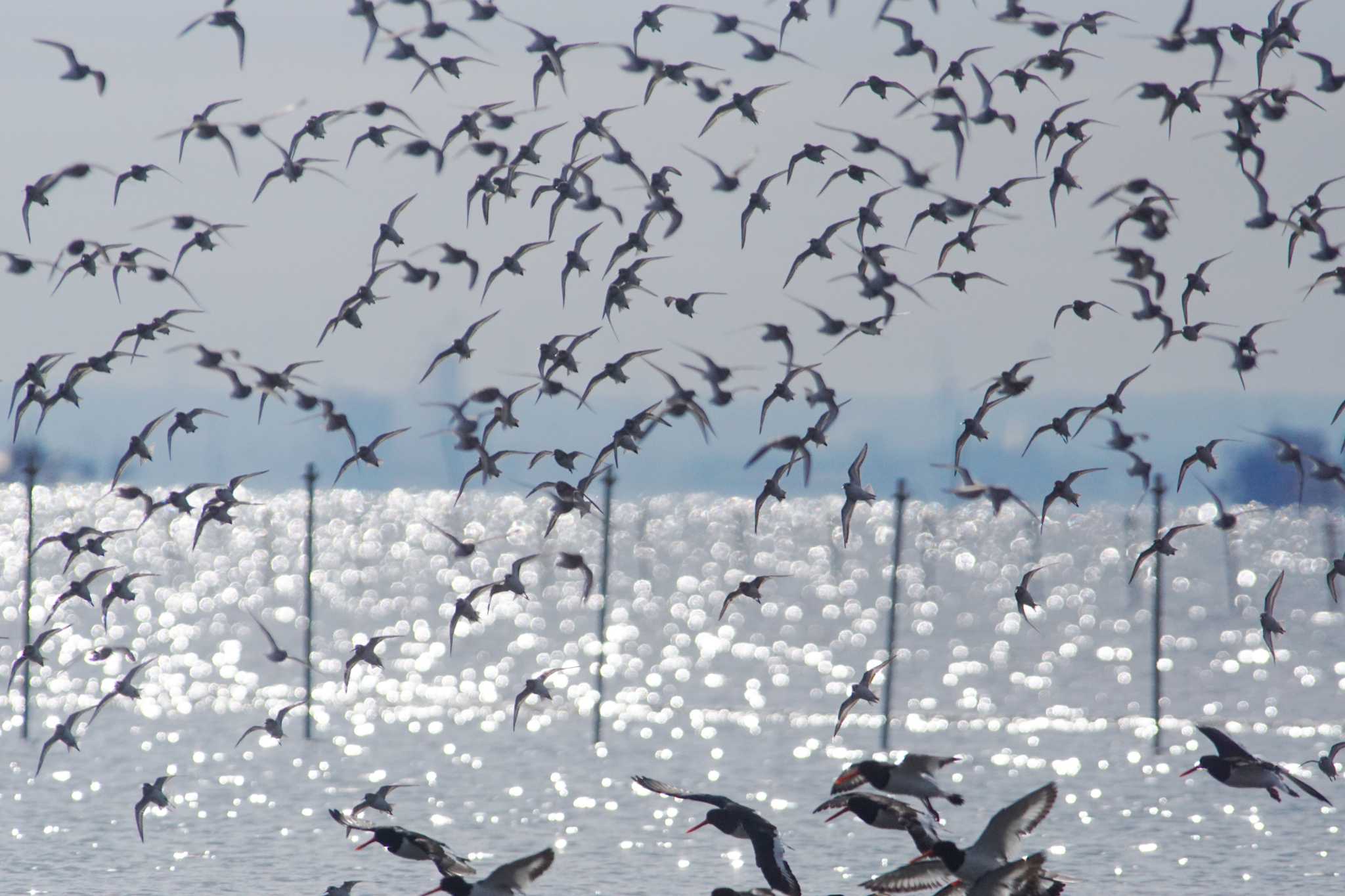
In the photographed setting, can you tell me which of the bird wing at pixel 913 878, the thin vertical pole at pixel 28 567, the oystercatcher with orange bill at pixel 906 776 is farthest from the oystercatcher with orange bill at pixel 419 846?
the thin vertical pole at pixel 28 567

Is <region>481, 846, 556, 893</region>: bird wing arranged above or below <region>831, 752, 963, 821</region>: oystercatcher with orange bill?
below

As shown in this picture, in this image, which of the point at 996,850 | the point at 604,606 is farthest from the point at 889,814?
the point at 604,606

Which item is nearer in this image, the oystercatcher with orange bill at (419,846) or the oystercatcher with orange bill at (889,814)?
the oystercatcher with orange bill at (889,814)

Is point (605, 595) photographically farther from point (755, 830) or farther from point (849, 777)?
point (755, 830)

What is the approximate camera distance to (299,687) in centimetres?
5538

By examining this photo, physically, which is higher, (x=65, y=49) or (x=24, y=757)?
(x=65, y=49)

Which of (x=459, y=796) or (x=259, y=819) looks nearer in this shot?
(x=259, y=819)

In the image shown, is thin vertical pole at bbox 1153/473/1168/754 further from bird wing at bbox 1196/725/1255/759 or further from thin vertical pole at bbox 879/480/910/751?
bird wing at bbox 1196/725/1255/759

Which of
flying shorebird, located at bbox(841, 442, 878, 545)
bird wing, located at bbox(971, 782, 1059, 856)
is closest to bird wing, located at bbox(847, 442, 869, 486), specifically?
flying shorebird, located at bbox(841, 442, 878, 545)

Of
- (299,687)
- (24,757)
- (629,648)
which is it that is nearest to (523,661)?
(629,648)

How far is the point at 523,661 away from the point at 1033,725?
35.7 metres

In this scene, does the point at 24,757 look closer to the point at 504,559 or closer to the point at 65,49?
the point at 65,49

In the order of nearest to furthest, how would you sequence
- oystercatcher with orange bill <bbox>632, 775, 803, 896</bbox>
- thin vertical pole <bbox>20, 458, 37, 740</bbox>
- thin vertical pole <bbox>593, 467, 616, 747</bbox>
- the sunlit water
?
oystercatcher with orange bill <bbox>632, 775, 803, 896</bbox> → the sunlit water → thin vertical pole <bbox>20, 458, 37, 740</bbox> → thin vertical pole <bbox>593, 467, 616, 747</bbox>

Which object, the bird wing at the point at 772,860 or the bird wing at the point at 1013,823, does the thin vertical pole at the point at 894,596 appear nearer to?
the bird wing at the point at 772,860
